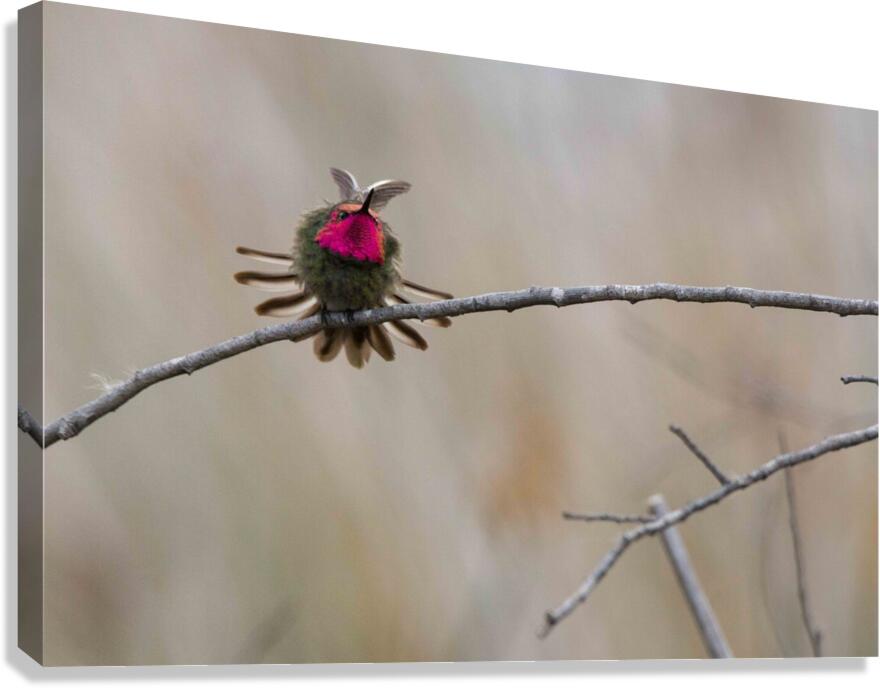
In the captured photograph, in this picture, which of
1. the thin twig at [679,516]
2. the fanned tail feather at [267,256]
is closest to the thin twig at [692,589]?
the thin twig at [679,516]

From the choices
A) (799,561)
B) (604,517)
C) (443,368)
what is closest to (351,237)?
(443,368)

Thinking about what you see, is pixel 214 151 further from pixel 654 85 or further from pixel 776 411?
pixel 776 411

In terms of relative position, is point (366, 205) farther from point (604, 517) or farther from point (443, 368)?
point (604, 517)

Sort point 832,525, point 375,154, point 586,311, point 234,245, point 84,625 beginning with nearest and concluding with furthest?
point 84,625
point 234,245
point 375,154
point 586,311
point 832,525

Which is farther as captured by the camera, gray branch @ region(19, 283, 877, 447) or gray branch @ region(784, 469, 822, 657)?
gray branch @ region(784, 469, 822, 657)

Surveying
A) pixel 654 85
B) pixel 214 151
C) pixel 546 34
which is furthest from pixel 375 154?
pixel 654 85

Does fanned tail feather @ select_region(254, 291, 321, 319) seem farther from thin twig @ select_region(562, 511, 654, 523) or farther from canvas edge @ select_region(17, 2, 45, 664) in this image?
thin twig @ select_region(562, 511, 654, 523)

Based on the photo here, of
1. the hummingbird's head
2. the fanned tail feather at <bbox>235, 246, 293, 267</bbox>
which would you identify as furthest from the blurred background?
the hummingbird's head
